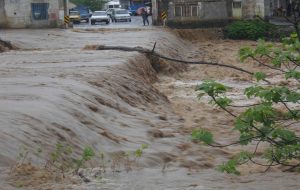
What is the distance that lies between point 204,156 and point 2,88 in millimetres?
6158

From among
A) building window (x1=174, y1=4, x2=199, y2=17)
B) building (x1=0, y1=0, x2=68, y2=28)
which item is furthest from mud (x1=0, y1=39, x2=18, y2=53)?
building window (x1=174, y1=4, x2=199, y2=17)

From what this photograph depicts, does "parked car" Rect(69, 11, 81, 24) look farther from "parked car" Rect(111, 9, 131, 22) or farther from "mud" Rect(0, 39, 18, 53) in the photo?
"mud" Rect(0, 39, 18, 53)

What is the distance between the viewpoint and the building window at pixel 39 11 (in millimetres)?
51531

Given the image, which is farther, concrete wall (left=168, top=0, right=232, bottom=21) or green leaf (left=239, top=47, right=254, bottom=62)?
concrete wall (left=168, top=0, right=232, bottom=21)

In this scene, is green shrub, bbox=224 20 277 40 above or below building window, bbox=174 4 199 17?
below

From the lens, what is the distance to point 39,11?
51.7 m

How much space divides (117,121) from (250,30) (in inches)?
1250

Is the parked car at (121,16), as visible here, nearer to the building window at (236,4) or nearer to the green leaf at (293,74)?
the building window at (236,4)

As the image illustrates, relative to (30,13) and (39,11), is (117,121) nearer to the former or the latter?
(30,13)

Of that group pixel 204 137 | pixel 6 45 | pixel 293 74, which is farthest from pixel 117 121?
pixel 6 45

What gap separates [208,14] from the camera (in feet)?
164

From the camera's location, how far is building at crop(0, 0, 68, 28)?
50.9 m

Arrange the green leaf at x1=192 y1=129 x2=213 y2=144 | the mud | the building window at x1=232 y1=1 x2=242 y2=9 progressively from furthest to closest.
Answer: the building window at x1=232 y1=1 x2=242 y2=9 → the mud → the green leaf at x1=192 y1=129 x2=213 y2=144

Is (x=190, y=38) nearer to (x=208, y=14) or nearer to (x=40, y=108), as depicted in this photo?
(x=208, y=14)
